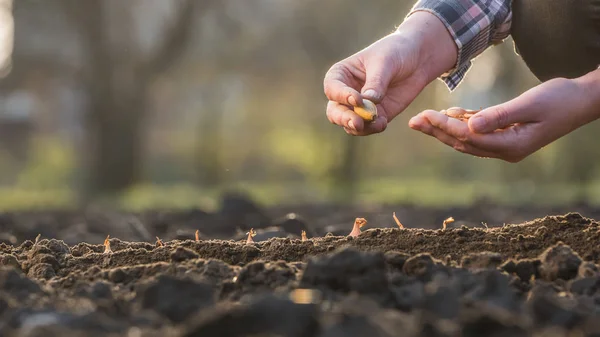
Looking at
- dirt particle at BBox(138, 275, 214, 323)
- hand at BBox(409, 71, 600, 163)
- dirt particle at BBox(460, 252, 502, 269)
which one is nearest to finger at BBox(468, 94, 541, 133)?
hand at BBox(409, 71, 600, 163)

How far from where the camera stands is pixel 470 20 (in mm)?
3658

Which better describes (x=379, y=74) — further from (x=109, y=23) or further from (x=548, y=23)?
(x=109, y=23)

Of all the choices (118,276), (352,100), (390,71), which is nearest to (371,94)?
(352,100)

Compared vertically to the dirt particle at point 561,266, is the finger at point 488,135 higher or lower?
higher

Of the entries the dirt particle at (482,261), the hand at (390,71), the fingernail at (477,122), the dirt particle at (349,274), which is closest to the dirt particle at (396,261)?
the dirt particle at (482,261)

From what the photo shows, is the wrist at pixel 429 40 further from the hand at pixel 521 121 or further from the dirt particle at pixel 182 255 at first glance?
the dirt particle at pixel 182 255

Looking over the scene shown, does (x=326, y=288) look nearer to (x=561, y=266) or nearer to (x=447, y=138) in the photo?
(x=561, y=266)

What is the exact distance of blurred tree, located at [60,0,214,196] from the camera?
52.9 feet

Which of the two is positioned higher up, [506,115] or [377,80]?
[377,80]

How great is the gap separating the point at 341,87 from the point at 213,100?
51.7ft

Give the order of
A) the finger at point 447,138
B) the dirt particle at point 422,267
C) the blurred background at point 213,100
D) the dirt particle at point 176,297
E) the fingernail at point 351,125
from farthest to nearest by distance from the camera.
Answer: the blurred background at point 213,100, the fingernail at point 351,125, the finger at point 447,138, the dirt particle at point 422,267, the dirt particle at point 176,297

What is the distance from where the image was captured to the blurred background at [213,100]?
16.0 m

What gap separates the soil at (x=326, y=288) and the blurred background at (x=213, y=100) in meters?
11.2

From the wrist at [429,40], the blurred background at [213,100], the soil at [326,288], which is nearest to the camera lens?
the soil at [326,288]
